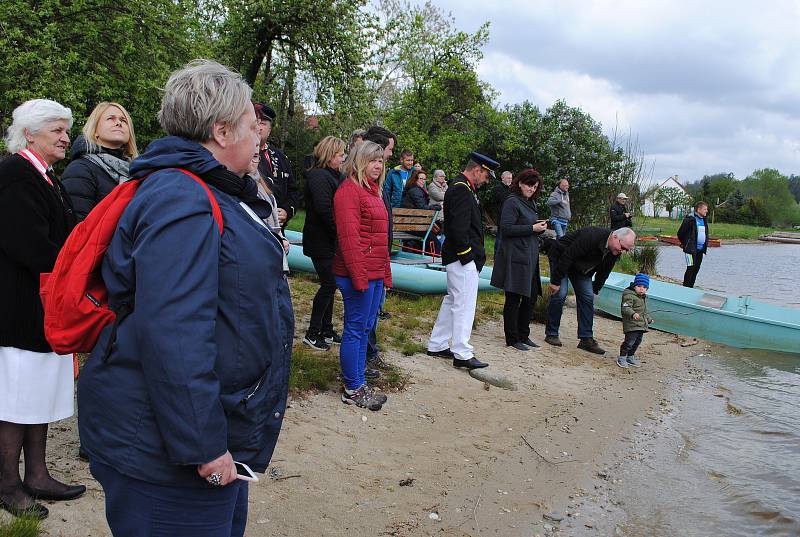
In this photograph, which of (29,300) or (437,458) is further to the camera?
(437,458)

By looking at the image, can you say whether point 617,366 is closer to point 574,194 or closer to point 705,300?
point 705,300

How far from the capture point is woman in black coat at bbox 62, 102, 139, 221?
346 centimetres

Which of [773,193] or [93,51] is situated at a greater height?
[773,193]

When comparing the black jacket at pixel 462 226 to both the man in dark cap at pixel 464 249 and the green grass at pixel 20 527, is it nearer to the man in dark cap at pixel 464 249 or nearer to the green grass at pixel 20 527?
the man in dark cap at pixel 464 249

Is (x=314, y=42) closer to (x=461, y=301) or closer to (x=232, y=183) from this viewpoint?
(x=461, y=301)

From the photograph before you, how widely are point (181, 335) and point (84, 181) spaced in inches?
91.7

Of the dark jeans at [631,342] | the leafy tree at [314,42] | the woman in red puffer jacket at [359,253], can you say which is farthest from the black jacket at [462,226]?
the leafy tree at [314,42]

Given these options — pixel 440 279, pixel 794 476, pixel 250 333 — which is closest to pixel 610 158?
pixel 440 279

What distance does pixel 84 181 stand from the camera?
11.4 ft

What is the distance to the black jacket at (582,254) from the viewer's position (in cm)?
760

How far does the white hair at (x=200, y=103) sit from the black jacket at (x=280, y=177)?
352 centimetres

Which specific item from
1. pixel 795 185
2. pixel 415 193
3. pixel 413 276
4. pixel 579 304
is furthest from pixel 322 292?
pixel 795 185

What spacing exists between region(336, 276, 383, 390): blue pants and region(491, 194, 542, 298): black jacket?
8.67 feet

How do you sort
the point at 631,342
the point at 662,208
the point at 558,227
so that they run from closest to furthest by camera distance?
the point at 631,342 → the point at 558,227 → the point at 662,208
